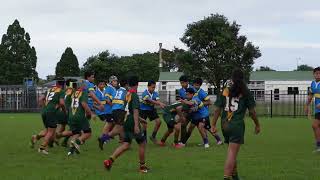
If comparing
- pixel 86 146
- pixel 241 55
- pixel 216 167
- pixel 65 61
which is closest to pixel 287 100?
pixel 241 55

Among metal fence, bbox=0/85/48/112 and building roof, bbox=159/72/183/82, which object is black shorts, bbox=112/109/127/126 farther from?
building roof, bbox=159/72/183/82

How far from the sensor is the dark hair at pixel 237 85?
8.53m

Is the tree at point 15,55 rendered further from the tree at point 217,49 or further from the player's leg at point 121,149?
the player's leg at point 121,149

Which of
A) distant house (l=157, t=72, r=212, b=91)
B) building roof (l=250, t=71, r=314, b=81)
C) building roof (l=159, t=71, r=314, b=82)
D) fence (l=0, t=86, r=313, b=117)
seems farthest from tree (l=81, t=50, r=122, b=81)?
building roof (l=250, t=71, r=314, b=81)

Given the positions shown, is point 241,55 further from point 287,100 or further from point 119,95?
point 119,95

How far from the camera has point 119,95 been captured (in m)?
13.0

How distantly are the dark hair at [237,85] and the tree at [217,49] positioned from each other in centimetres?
3688

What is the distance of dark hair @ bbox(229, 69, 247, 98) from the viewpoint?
8.53 m

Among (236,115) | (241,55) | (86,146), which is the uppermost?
(241,55)

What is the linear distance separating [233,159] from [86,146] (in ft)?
24.8

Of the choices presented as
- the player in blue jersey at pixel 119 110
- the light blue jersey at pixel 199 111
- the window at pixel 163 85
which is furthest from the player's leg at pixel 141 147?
the window at pixel 163 85

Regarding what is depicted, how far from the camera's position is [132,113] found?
32.8 ft

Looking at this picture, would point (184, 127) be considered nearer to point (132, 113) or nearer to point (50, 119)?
point (50, 119)

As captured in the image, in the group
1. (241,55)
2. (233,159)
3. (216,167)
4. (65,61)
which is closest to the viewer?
(233,159)
